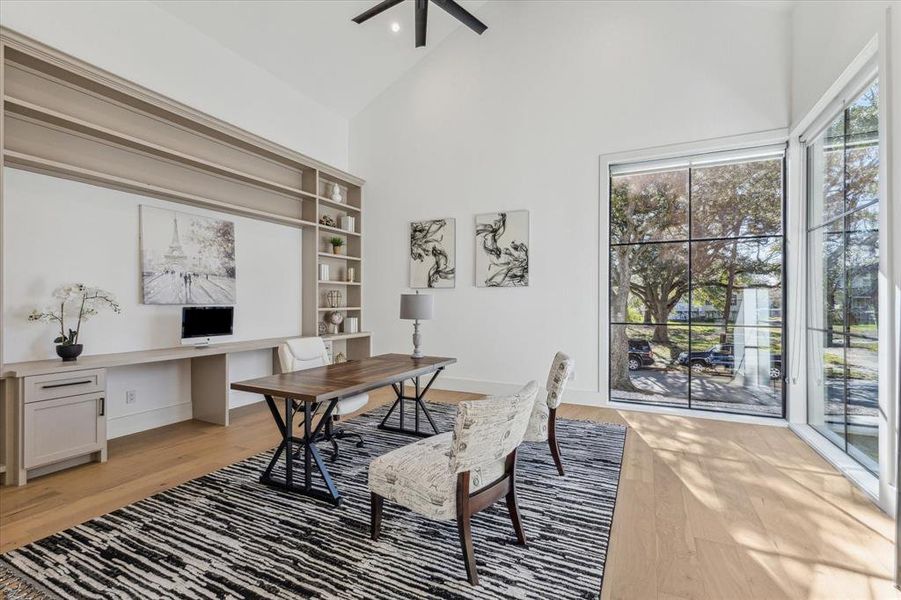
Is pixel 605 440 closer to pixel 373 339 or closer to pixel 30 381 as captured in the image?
pixel 373 339

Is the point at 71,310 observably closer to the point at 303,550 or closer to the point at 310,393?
the point at 310,393

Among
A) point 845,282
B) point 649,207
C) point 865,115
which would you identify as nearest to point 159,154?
point 649,207

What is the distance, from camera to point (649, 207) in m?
5.00

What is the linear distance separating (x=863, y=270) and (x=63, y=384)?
5.73 m

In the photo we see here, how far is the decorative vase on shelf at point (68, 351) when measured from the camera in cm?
323

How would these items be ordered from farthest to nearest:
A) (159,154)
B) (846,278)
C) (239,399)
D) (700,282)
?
(239,399) → (700,282) → (159,154) → (846,278)

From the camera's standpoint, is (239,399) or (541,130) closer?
(239,399)

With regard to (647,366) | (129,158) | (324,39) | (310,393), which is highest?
(324,39)

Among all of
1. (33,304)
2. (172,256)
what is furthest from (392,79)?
(33,304)

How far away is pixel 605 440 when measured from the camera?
12.5ft

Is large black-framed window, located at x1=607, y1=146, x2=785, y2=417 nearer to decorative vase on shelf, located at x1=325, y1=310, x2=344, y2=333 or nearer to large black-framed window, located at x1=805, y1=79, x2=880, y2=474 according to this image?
large black-framed window, located at x1=805, y1=79, x2=880, y2=474

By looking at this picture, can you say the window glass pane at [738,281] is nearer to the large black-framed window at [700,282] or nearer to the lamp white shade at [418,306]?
the large black-framed window at [700,282]

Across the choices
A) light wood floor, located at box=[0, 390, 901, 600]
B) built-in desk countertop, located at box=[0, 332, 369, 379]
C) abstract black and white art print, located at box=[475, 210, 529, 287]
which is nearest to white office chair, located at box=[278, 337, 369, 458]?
light wood floor, located at box=[0, 390, 901, 600]

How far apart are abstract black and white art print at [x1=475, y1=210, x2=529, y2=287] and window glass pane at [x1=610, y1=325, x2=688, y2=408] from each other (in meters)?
1.33
